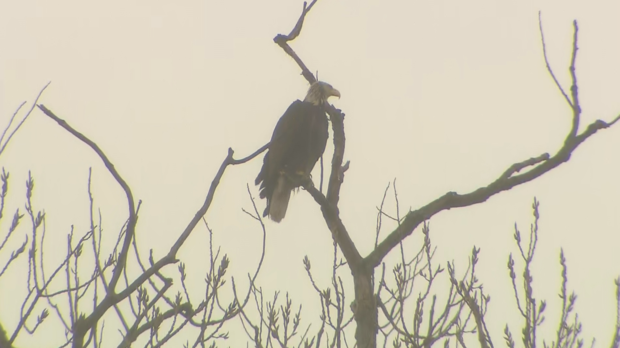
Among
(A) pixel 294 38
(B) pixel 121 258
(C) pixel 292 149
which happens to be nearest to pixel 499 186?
(A) pixel 294 38

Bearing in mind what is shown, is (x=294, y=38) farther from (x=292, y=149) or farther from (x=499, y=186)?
(x=292, y=149)

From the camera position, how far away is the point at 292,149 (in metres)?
5.91

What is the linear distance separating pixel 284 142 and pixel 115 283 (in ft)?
13.9

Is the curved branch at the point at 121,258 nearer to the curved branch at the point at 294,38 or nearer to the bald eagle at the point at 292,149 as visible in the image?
the curved branch at the point at 294,38

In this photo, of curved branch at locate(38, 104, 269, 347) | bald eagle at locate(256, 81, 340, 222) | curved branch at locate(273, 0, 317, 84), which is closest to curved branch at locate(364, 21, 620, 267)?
curved branch at locate(273, 0, 317, 84)

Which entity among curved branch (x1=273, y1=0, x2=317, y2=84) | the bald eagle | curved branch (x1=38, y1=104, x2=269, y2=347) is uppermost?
the bald eagle

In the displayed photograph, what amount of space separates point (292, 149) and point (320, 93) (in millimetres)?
560

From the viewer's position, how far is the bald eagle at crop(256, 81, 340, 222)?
5879 millimetres

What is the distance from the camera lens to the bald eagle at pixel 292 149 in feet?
19.3

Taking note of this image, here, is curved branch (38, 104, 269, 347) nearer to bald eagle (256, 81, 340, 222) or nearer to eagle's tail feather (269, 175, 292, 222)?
bald eagle (256, 81, 340, 222)

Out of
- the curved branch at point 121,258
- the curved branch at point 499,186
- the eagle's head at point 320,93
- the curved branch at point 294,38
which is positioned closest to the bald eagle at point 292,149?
the eagle's head at point 320,93

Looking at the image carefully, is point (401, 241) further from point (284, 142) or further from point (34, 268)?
point (284, 142)

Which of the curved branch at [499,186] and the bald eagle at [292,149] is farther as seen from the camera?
the bald eagle at [292,149]

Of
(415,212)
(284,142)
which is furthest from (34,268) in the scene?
(284,142)
